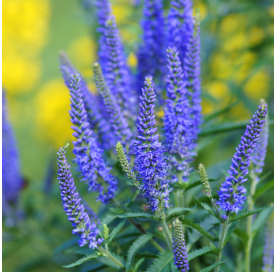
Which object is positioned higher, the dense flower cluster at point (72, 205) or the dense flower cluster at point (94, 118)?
the dense flower cluster at point (94, 118)

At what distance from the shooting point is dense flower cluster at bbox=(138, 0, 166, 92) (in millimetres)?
1022

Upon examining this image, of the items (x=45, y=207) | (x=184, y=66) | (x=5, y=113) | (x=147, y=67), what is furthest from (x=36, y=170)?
(x=184, y=66)

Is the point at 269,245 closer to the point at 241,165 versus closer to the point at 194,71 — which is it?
the point at 241,165

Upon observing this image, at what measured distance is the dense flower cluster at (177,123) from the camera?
0.76 meters

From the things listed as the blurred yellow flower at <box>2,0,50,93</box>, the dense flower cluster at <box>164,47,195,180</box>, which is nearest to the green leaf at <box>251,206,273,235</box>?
the dense flower cluster at <box>164,47,195,180</box>

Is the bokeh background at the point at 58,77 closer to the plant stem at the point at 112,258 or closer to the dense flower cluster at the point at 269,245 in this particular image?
the dense flower cluster at the point at 269,245

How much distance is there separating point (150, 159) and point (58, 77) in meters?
2.93

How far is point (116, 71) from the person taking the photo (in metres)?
0.95

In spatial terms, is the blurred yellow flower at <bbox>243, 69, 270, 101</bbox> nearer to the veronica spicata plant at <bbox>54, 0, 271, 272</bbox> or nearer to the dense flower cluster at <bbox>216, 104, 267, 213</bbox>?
the veronica spicata plant at <bbox>54, 0, 271, 272</bbox>

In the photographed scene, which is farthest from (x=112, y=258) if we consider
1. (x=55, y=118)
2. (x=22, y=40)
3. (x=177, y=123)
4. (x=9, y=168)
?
(x=22, y=40)

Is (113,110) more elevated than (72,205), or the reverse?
(113,110)

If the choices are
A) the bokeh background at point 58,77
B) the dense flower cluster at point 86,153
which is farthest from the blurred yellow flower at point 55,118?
the dense flower cluster at point 86,153

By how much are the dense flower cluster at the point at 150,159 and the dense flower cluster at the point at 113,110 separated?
17cm

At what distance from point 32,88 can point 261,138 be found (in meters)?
2.75
